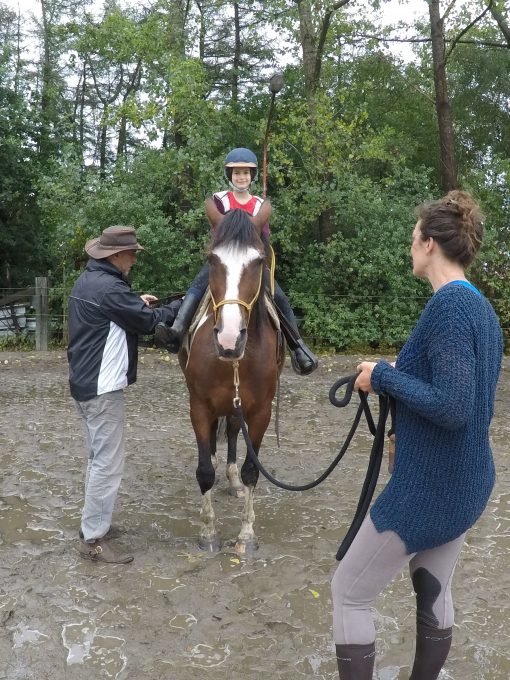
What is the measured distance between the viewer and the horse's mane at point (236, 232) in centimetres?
354

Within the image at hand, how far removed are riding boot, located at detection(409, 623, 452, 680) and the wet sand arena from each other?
1.94ft

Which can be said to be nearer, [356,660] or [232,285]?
[356,660]

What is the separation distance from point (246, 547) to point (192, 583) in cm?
51

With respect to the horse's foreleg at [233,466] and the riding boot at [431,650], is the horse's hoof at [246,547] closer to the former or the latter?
the horse's foreleg at [233,466]

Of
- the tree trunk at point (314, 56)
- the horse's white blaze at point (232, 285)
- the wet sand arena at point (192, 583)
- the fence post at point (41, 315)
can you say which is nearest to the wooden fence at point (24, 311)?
Result: the fence post at point (41, 315)

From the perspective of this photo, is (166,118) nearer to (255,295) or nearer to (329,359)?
(329,359)

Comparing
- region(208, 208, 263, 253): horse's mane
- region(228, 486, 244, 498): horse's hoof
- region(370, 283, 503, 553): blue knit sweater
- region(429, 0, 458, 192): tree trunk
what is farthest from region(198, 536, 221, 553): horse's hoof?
region(429, 0, 458, 192): tree trunk

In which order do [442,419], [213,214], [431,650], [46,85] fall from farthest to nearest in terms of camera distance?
[46,85], [213,214], [431,650], [442,419]

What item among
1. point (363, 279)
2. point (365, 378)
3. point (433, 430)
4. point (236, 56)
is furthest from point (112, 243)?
point (236, 56)

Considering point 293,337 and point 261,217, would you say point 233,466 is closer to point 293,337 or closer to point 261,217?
point 293,337

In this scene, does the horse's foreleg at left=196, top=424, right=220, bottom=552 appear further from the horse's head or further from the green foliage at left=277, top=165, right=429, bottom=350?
the green foliage at left=277, top=165, right=429, bottom=350

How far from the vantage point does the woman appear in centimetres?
191

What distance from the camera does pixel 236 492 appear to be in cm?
507

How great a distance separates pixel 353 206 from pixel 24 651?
11.4 meters
